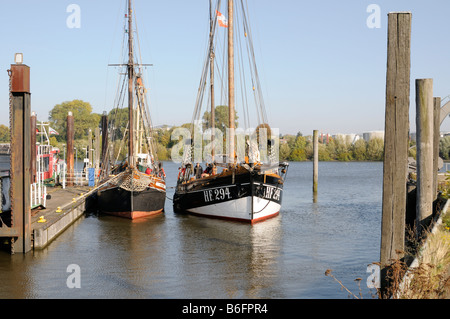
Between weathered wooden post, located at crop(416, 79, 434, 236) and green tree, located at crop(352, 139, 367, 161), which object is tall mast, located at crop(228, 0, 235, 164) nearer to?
weathered wooden post, located at crop(416, 79, 434, 236)

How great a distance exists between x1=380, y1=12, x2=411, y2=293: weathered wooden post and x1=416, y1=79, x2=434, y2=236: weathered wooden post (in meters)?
4.56

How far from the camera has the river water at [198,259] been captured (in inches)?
543

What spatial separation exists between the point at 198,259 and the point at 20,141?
7002 millimetres

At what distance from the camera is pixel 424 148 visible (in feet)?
44.3

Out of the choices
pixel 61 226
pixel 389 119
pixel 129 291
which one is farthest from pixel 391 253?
pixel 61 226

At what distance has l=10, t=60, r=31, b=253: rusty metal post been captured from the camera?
1598cm

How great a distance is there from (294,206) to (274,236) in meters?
13.1

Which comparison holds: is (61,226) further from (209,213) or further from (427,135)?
(427,135)

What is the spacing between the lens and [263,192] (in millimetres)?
25859

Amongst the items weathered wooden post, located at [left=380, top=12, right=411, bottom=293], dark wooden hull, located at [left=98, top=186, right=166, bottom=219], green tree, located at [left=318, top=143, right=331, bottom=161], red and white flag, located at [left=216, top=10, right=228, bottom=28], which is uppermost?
red and white flag, located at [left=216, top=10, right=228, bottom=28]

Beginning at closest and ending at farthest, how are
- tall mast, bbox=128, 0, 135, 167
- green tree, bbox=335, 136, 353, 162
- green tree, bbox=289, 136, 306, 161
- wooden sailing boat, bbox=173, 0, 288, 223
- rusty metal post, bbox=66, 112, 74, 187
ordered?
wooden sailing boat, bbox=173, 0, 288, 223, tall mast, bbox=128, 0, 135, 167, rusty metal post, bbox=66, 112, 74, 187, green tree, bbox=289, 136, 306, 161, green tree, bbox=335, 136, 353, 162

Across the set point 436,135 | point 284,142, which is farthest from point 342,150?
point 436,135

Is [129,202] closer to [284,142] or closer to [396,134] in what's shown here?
[396,134]

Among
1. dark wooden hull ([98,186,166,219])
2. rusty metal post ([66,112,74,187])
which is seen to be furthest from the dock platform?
rusty metal post ([66,112,74,187])
